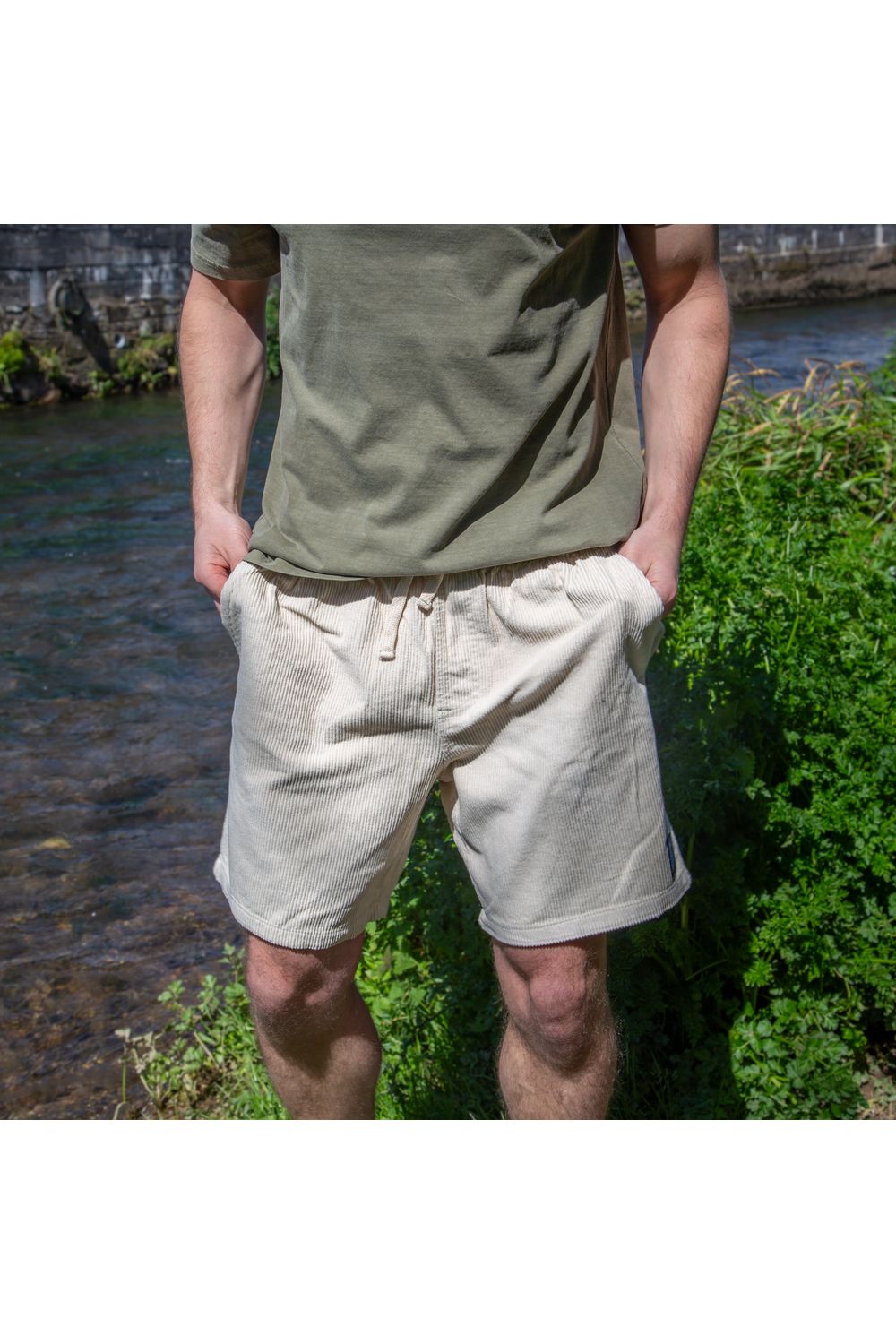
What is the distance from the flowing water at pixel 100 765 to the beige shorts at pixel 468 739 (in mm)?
1661

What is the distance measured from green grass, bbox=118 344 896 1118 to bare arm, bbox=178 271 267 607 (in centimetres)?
105

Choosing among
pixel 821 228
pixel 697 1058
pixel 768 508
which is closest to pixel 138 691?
pixel 768 508

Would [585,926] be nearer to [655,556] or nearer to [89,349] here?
[655,556]

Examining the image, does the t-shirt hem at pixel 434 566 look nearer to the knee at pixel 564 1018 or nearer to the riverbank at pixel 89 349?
the knee at pixel 564 1018

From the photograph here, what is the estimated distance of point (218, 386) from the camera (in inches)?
82.4

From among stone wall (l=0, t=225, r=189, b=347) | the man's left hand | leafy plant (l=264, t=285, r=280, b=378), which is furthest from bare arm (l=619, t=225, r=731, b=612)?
stone wall (l=0, t=225, r=189, b=347)

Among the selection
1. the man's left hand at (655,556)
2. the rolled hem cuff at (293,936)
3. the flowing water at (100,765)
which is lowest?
the flowing water at (100,765)

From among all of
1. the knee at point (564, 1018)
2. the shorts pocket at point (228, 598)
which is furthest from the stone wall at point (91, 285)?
the knee at point (564, 1018)

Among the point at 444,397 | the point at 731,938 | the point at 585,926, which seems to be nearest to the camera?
the point at 444,397

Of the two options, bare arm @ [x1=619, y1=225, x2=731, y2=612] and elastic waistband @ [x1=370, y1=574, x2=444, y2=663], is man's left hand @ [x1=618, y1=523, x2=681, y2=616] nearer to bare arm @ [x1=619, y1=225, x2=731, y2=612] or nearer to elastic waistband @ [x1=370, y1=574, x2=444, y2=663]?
bare arm @ [x1=619, y1=225, x2=731, y2=612]

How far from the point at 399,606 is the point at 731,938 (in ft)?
4.32

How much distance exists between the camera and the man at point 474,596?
1.69 meters

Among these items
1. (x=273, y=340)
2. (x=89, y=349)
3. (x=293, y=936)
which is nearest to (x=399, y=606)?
(x=293, y=936)

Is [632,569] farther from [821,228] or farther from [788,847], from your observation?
[821,228]
